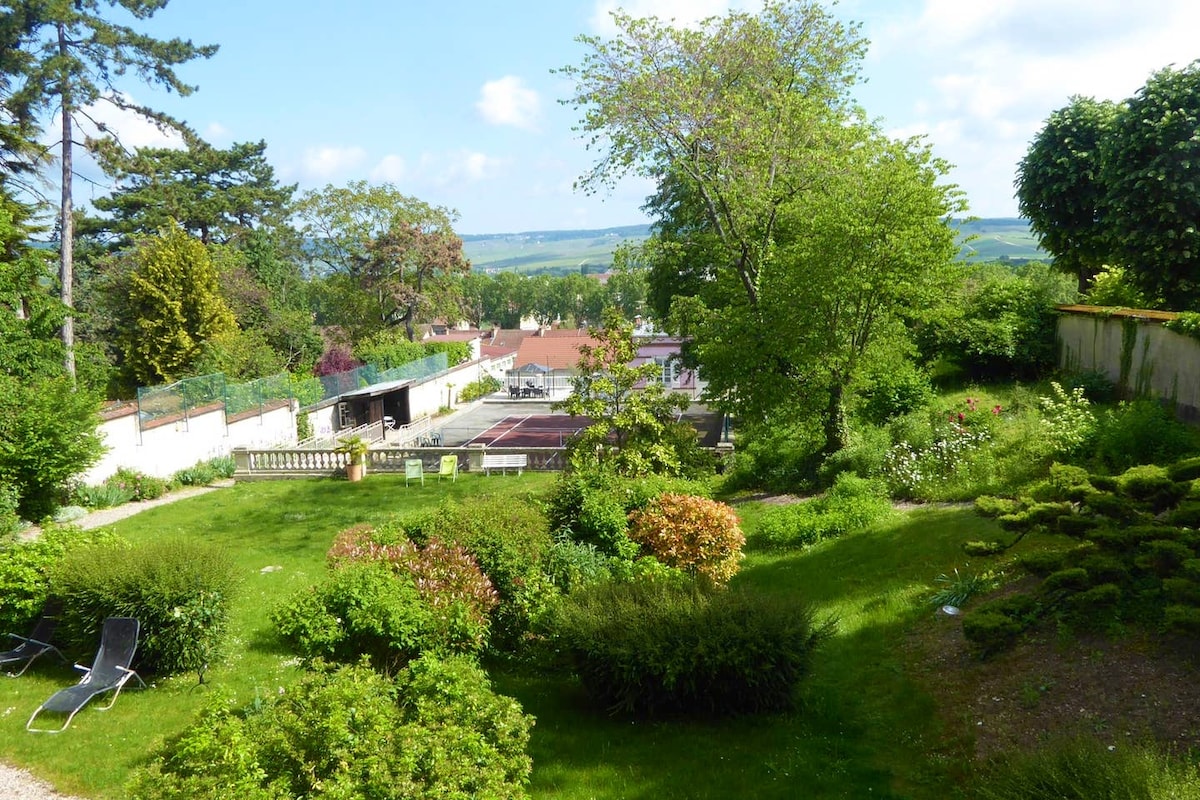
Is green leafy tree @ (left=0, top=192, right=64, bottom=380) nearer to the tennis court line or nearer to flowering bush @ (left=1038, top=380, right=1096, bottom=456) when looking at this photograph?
the tennis court line

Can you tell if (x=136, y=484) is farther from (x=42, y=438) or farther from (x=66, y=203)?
(x=66, y=203)

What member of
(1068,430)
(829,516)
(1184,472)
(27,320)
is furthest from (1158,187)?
(27,320)

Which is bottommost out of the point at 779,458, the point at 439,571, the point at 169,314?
the point at 779,458

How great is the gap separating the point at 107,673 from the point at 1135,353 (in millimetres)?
19262

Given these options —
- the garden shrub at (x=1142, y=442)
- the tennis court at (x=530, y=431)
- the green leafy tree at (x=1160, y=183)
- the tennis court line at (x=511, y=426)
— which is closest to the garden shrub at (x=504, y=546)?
the garden shrub at (x=1142, y=442)

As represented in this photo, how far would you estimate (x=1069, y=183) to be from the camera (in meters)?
21.1

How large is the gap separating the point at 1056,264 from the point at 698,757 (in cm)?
2271

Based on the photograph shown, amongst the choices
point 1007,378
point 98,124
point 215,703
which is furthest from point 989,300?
point 98,124

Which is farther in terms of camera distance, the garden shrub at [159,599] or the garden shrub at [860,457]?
the garden shrub at [860,457]

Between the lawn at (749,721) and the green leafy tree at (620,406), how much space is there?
146 inches

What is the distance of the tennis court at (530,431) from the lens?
3384 cm

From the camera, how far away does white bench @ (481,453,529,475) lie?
85.2 feet

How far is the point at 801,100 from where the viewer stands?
20.4 meters

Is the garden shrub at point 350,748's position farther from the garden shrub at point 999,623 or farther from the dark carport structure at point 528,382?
the dark carport structure at point 528,382
